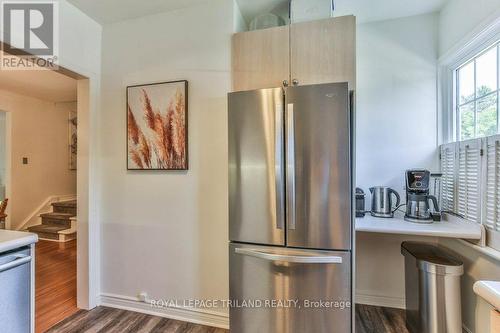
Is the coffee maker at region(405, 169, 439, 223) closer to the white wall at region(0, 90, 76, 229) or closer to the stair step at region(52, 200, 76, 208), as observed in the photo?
the stair step at region(52, 200, 76, 208)

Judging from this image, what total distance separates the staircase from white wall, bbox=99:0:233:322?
8.75ft

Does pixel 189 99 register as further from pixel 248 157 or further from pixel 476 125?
pixel 476 125

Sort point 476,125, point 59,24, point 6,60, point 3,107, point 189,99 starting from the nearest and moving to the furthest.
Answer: point 476,125
point 59,24
point 189,99
point 6,60
point 3,107

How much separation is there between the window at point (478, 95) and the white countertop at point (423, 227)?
0.67 metres

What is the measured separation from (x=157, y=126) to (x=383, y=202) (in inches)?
83.2

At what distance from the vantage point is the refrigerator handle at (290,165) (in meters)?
1.52

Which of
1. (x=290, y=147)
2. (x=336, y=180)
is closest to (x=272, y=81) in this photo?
(x=290, y=147)

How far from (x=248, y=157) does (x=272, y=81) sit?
27.4 inches

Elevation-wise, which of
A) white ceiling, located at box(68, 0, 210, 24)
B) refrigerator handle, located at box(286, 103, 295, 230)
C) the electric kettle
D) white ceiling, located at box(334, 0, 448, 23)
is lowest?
the electric kettle

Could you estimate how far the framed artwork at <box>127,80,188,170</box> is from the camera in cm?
208

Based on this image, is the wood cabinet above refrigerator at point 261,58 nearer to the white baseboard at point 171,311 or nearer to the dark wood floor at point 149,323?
the white baseboard at point 171,311

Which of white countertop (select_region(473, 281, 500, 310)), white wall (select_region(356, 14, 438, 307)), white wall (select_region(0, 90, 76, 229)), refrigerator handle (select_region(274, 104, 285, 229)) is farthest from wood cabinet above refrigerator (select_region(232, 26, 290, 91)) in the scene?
white wall (select_region(0, 90, 76, 229))

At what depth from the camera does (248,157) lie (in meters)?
1.62

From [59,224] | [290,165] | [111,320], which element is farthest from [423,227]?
[59,224]
